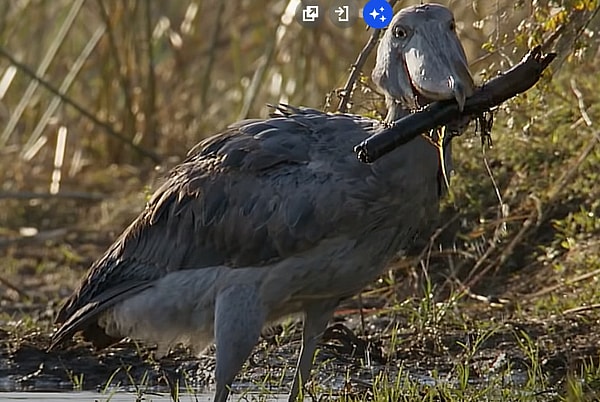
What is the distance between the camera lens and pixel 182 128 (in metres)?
10.8

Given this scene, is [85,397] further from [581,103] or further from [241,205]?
[581,103]

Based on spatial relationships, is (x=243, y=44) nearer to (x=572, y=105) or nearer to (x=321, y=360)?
(x=572, y=105)

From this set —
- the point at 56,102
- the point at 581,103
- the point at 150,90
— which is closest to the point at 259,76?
the point at 150,90

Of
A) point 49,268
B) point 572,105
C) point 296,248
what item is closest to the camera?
point 296,248

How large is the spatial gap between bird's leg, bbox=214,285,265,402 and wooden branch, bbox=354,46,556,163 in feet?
2.47

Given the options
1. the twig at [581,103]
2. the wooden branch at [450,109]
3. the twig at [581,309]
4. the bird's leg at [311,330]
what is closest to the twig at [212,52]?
the twig at [581,103]

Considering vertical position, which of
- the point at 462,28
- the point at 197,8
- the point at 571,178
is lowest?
the point at 571,178

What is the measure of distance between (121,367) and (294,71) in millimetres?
4629

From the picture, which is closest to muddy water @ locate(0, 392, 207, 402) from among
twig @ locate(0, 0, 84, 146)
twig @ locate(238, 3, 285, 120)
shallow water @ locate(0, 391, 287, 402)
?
shallow water @ locate(0, 391, 287, 402)

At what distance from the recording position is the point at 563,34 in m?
6.00

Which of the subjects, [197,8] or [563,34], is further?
[197,8]

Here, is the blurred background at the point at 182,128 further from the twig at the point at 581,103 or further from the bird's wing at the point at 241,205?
the bird's wing at the point at 241,205

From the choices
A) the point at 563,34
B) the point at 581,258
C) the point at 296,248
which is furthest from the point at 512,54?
the point at 296,248

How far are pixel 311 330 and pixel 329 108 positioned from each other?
1.43 metres
